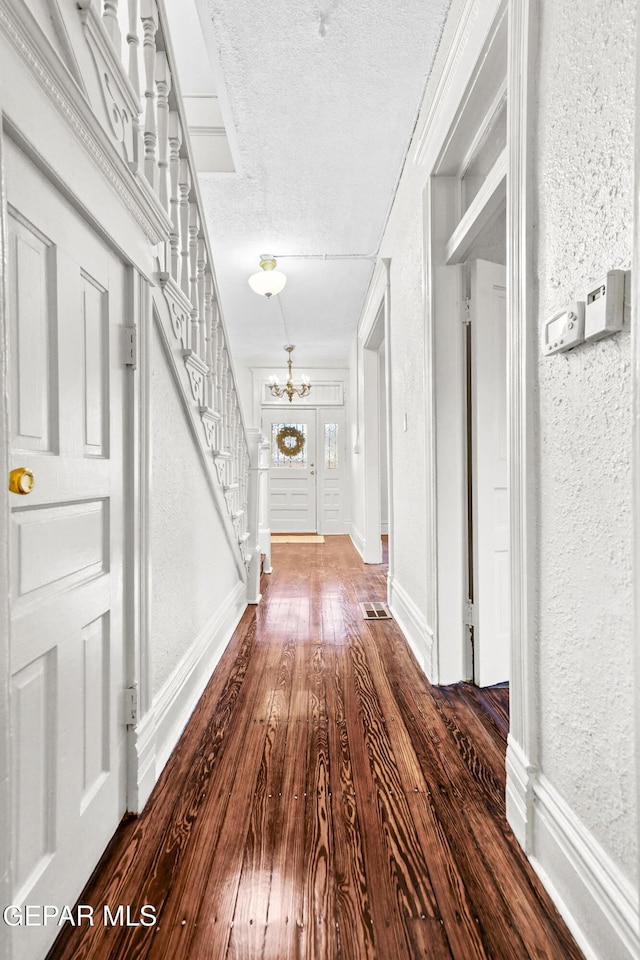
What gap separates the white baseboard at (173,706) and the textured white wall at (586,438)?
109 centimetres

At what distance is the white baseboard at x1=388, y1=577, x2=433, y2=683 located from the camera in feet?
7.84

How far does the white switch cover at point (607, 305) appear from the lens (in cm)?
93

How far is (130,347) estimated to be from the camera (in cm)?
145

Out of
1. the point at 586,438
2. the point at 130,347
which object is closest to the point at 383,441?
the point at 130,347

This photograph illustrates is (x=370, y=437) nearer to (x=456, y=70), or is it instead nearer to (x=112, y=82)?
(x=456, y=70)

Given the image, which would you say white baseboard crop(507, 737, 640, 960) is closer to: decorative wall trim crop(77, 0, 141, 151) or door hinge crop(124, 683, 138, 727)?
door hinge crop(124, 683, 138, 727)

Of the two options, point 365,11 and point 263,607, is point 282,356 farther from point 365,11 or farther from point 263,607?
point 365,11

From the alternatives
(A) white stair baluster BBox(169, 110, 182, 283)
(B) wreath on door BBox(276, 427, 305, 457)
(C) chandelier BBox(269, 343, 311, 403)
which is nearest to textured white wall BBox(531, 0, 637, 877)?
(A) white stair baluster BBox(169, 110, 182, 283)

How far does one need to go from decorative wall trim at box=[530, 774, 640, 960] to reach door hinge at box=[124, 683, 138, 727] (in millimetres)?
1063

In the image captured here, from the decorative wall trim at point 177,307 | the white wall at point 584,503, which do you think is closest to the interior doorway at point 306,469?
the decorative wall trim at point 177,307

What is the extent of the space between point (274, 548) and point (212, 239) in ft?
11.9

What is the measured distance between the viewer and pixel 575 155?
1.07 m

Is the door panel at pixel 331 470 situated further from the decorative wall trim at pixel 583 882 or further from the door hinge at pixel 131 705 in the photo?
the decorative wall trim at pixel 583 882

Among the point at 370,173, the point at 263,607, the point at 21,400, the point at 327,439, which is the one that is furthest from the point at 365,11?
the point at 327,439
